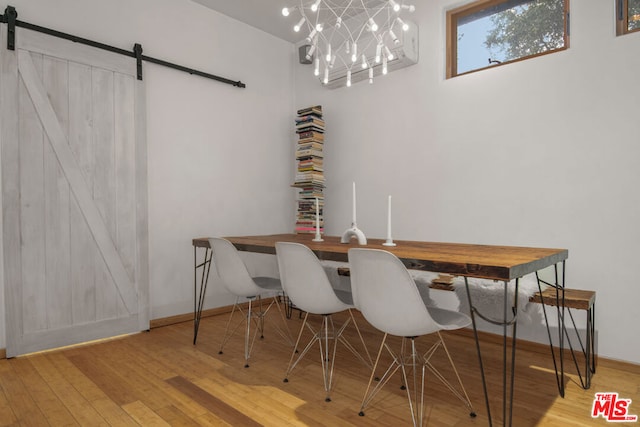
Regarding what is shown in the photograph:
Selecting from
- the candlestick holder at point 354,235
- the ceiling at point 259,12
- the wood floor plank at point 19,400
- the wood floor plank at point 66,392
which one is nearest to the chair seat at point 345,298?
the candlestick holder at point 354,235

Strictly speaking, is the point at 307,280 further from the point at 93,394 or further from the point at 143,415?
the point at 93,394

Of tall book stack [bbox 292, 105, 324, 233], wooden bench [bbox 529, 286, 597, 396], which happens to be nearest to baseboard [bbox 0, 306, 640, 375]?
wooden bench [bbox 529, 286, 597, 396]

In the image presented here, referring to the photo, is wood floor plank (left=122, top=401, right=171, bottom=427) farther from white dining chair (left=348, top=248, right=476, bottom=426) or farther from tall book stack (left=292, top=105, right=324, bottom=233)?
tall book stack (left=292, top=105, right=324, bottom=233)

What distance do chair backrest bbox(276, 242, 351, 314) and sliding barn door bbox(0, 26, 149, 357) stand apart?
1.77 meters

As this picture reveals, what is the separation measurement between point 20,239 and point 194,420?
77.3 inches

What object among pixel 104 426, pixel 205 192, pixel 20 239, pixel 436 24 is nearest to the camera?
pixel 104 426

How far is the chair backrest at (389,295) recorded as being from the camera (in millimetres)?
1751

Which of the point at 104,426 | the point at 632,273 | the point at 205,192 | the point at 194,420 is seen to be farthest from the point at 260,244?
the point at 632,273

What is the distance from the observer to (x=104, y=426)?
1902 millimetres

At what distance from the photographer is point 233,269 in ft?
9.00

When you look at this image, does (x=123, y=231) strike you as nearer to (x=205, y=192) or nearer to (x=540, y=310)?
(x=205, y=192)

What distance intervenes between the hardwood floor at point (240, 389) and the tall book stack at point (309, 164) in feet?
5.24

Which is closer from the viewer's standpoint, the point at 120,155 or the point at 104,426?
the point at 104,426

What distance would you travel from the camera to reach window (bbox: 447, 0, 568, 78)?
297cm
